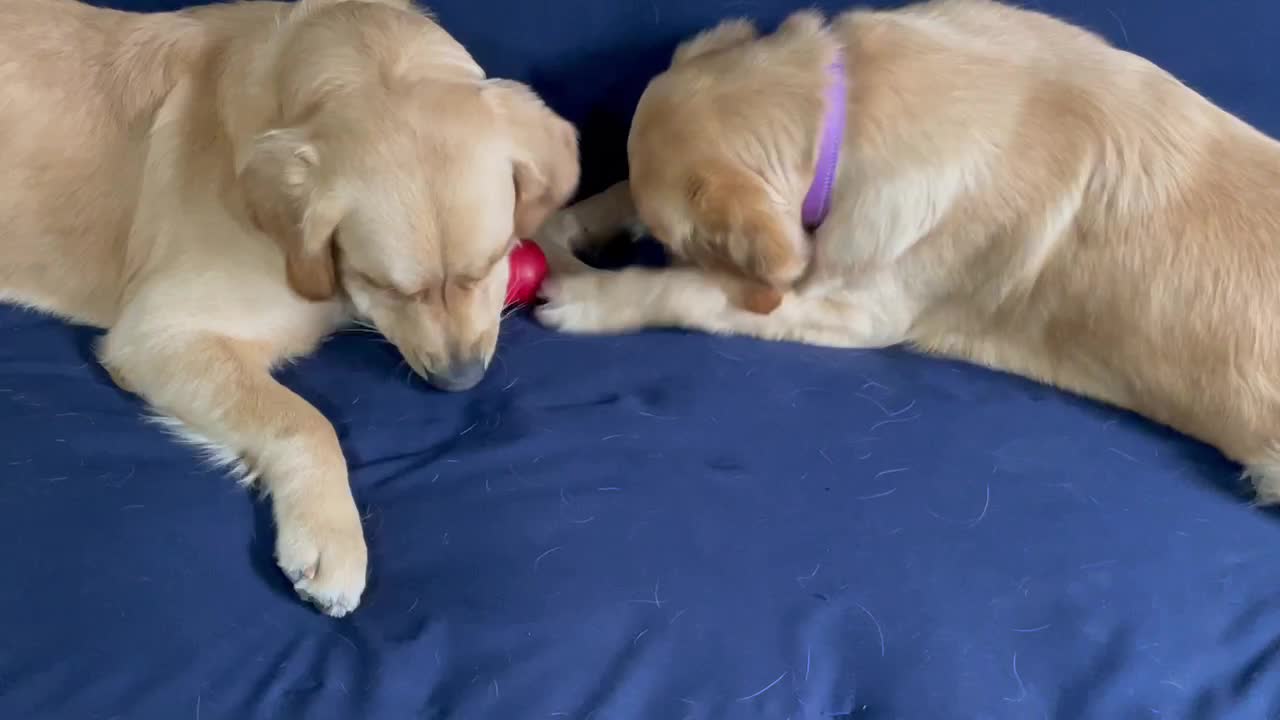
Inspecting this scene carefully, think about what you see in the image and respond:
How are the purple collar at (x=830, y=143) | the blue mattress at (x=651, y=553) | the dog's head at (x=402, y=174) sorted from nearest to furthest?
the blue mattress at (x=651, y=553), the dog's head at (x=402, y=174), the purple collar at (x=830, y=143)

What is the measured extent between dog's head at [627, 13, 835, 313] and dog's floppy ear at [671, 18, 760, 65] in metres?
0.08

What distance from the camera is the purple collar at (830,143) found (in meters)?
1.94

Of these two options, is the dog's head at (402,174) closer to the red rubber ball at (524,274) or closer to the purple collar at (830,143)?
the red rubber ball at (524,274)

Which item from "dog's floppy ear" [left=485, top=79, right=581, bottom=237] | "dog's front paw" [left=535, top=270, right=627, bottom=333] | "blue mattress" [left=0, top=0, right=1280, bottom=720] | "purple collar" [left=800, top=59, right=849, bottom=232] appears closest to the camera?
"blue mattress" [left=0, top=0, right=1280, bottom=720]

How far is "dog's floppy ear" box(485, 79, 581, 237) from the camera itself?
5.97 feet

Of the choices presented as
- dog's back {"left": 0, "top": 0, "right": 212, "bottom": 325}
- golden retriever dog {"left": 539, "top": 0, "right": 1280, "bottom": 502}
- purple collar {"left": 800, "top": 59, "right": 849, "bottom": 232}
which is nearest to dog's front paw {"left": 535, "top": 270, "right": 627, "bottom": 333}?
golden retriever dog {"left": 539, "top": 0, "right": 1280, "bottom": 502}

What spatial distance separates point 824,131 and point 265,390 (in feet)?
3.61

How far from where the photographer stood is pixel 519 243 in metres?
2.07

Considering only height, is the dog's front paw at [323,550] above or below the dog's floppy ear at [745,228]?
below

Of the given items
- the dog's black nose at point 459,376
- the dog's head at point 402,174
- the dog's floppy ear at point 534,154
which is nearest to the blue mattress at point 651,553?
the dog's black nose at point 459,376

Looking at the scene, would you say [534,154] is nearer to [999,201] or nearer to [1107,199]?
[999,201]

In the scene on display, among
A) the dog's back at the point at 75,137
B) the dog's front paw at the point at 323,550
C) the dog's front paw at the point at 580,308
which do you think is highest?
the dog's back at the point at 75,137

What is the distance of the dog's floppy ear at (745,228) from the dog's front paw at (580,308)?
0.25 meters

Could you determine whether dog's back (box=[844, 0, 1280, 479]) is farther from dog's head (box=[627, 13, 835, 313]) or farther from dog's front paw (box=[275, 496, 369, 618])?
dog's front paw (box=[275, 496, 369, 618])
